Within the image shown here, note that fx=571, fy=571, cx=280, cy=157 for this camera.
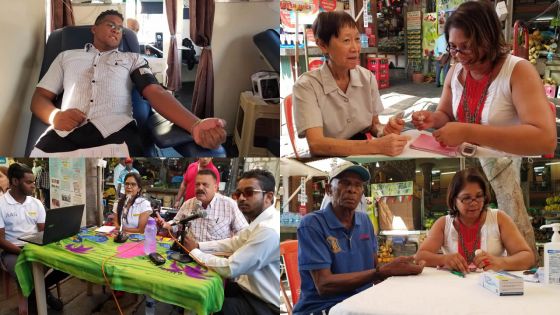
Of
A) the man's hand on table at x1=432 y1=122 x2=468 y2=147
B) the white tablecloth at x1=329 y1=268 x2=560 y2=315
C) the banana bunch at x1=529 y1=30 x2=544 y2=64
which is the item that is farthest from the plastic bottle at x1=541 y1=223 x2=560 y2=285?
the banana bunch at x1=529 y1=30 x2=544 y2=64

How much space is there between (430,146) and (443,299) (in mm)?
495

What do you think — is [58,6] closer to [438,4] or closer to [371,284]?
[438,4]

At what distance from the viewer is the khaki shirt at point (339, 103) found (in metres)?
1.87

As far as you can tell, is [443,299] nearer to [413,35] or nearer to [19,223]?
[413,35]

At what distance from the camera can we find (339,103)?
6.18ft

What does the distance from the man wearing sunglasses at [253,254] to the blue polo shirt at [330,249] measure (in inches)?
4.4

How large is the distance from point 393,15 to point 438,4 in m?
0.15

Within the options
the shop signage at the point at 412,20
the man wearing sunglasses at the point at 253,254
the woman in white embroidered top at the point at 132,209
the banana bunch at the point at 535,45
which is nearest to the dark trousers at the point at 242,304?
the man wearing sunglasses at the point at 253,254

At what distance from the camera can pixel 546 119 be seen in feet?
5.69

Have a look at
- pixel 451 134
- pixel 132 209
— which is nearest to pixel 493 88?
pixel 451 134

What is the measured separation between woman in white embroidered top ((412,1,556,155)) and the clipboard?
88 millimetres

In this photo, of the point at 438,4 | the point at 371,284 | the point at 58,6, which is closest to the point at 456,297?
the point at 371,284

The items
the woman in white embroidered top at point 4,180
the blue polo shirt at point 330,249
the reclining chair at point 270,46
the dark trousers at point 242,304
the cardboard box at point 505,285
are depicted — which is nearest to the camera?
the cardboard box at point 505,285

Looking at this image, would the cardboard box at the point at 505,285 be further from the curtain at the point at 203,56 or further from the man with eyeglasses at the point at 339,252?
the curtain at the point at 203,56
